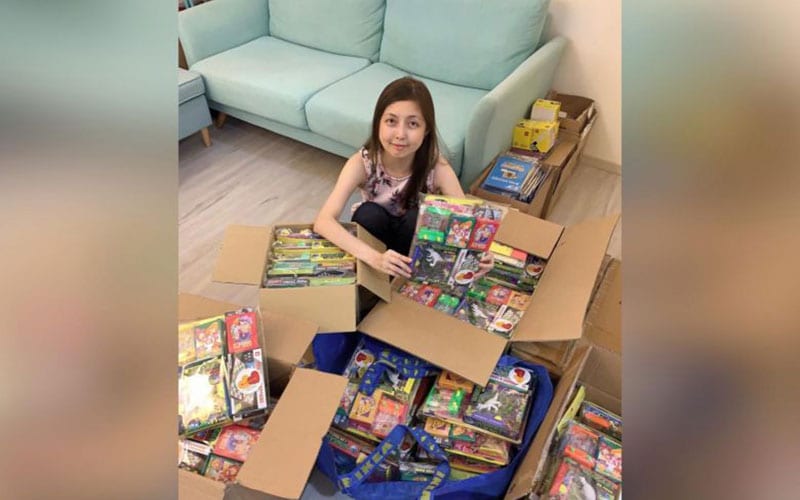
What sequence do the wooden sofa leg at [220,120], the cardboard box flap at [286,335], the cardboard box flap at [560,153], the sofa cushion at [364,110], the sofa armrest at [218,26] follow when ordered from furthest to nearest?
1. the wooden sofa leg at [220,120]
2. the sofa armrest at [218,26]
3. the cardboard box flap at [560,153]
4. the sofa cushion at [364,110]
5. the cardboard box flap at [286,335]

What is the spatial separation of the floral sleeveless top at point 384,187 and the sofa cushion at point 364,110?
43 centimetres

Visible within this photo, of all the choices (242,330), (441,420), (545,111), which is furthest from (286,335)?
(545,111)

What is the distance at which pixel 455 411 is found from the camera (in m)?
1.23

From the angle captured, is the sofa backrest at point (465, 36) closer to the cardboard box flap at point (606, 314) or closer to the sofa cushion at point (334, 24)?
the sofa cushion at point (334, 24)

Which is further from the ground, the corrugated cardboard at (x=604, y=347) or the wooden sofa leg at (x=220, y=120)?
the corrugated cardboard at (x=604, y=347)

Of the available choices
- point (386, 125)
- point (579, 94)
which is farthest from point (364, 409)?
point (579, 94)

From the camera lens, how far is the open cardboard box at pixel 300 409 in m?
0.94

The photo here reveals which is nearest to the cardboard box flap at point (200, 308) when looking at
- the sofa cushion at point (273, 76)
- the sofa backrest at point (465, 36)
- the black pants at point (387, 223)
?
the black pants at point (387, 223)

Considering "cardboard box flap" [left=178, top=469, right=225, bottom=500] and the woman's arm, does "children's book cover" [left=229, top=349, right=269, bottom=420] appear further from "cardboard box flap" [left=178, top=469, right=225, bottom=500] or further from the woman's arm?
the woman's arm

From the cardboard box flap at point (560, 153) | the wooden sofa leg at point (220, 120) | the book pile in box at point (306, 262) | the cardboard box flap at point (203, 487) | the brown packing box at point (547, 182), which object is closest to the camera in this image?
the cardboard box flap at point (203, 487)

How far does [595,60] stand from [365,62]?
106 centimetres

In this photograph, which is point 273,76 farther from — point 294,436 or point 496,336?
point 294,436
